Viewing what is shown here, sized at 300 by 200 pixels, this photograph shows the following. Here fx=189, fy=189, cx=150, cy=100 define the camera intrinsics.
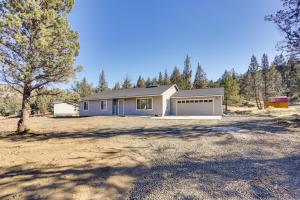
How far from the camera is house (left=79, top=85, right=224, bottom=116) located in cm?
2117

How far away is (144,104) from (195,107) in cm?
603

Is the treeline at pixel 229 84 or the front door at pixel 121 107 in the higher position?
the treeline at pixel 229 84

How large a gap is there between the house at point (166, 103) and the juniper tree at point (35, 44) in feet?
39.9

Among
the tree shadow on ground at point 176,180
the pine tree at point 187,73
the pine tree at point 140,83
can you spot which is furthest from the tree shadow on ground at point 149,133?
the pine tree at point 140,83

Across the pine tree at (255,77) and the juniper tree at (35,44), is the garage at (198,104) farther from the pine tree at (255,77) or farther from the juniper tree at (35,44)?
the pine tree at (255,77)

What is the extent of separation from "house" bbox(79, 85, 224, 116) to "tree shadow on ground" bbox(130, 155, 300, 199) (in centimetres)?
1626

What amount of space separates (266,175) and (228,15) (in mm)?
15041

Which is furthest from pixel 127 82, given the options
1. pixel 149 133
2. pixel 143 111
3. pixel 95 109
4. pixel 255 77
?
pixel 149 133

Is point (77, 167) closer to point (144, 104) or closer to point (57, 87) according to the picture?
point (57, 87)

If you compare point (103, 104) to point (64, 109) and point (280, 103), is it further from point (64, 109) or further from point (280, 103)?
point (280, 103)

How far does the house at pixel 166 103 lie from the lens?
2117cm

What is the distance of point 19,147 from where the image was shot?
723 cm

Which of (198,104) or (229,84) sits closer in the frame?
(198,104)

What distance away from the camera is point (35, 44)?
9.44m
